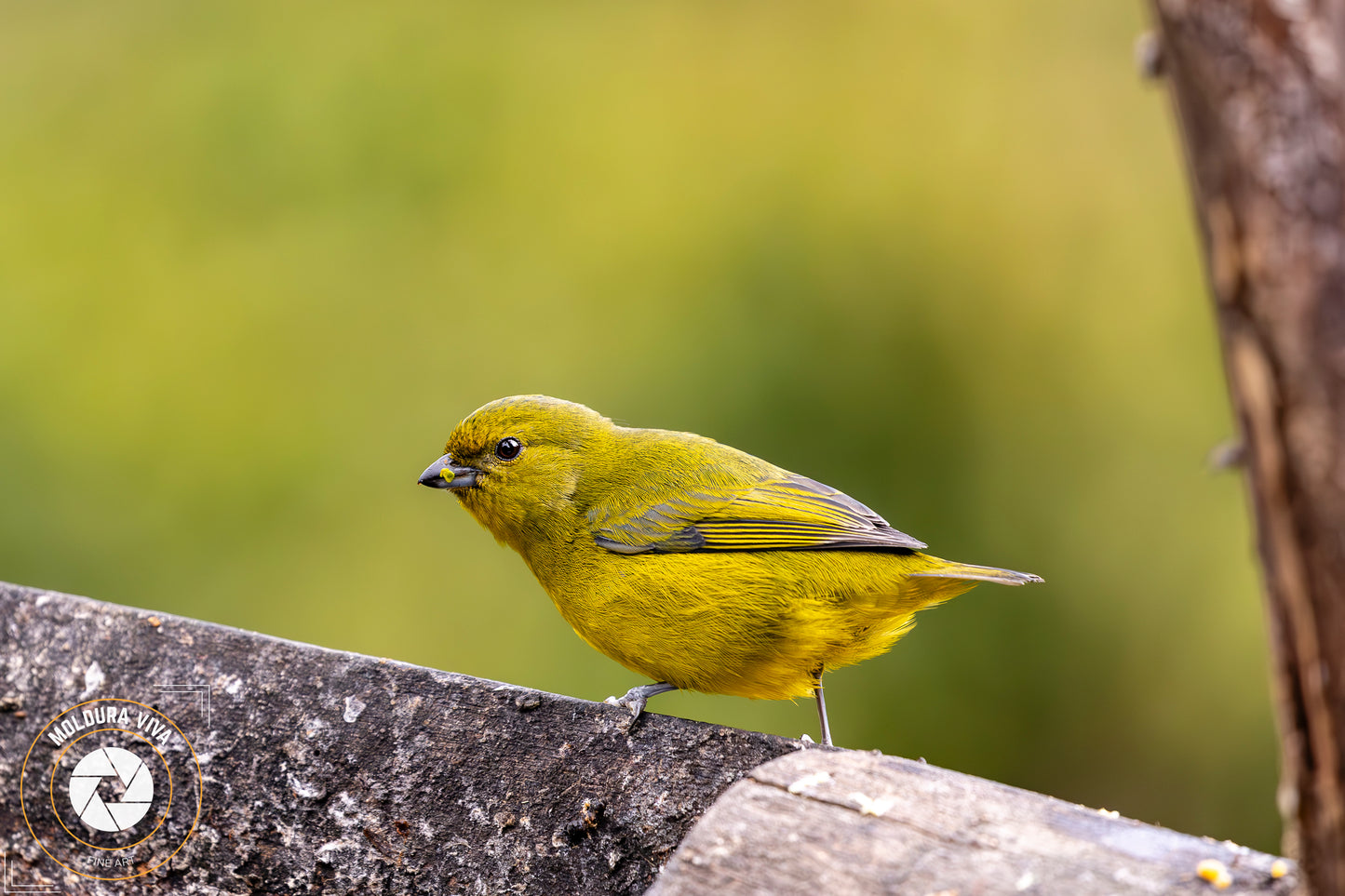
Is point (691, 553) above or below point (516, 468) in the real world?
below

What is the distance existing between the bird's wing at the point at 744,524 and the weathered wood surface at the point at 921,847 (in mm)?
A: 1179

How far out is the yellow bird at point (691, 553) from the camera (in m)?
3.17

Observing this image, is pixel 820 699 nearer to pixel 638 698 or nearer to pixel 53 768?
pixel 638 698

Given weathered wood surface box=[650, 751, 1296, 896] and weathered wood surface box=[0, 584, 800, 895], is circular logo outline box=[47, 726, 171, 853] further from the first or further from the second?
weathered wood surface box=[650, 751, 1296, 896]

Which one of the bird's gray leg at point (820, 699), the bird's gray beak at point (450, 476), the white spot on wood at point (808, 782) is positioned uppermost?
the bird's gray beak at point (450, 476)

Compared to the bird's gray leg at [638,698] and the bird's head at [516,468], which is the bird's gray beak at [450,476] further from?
the bird's gray leg at [638,698]

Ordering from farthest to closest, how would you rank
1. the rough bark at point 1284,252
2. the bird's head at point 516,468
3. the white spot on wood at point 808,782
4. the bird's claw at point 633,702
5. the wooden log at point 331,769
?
the bird's head at point 516,468 → the bird's claw at point 633,702 → the wooden log at point 331,769 → the white spot on wood at point 808,782 → the rough bark at point 1284,252

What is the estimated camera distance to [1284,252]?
1.42m

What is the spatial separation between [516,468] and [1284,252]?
2.59 m

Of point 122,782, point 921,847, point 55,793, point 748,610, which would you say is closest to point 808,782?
point 921,847

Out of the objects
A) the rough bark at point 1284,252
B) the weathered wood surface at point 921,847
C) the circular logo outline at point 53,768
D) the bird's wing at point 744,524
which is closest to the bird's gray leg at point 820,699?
the bird's wing at point 744,524

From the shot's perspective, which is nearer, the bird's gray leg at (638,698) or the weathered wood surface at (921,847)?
the weathered wood surface at (921,847)

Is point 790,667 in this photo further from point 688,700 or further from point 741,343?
point 741,343

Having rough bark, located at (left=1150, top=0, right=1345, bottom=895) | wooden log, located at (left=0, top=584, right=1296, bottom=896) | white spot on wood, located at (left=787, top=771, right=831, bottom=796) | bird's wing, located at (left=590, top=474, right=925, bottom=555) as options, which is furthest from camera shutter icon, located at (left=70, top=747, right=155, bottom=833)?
rough bark, located at (left=1150, top=0, right=1345, bottom=895)
